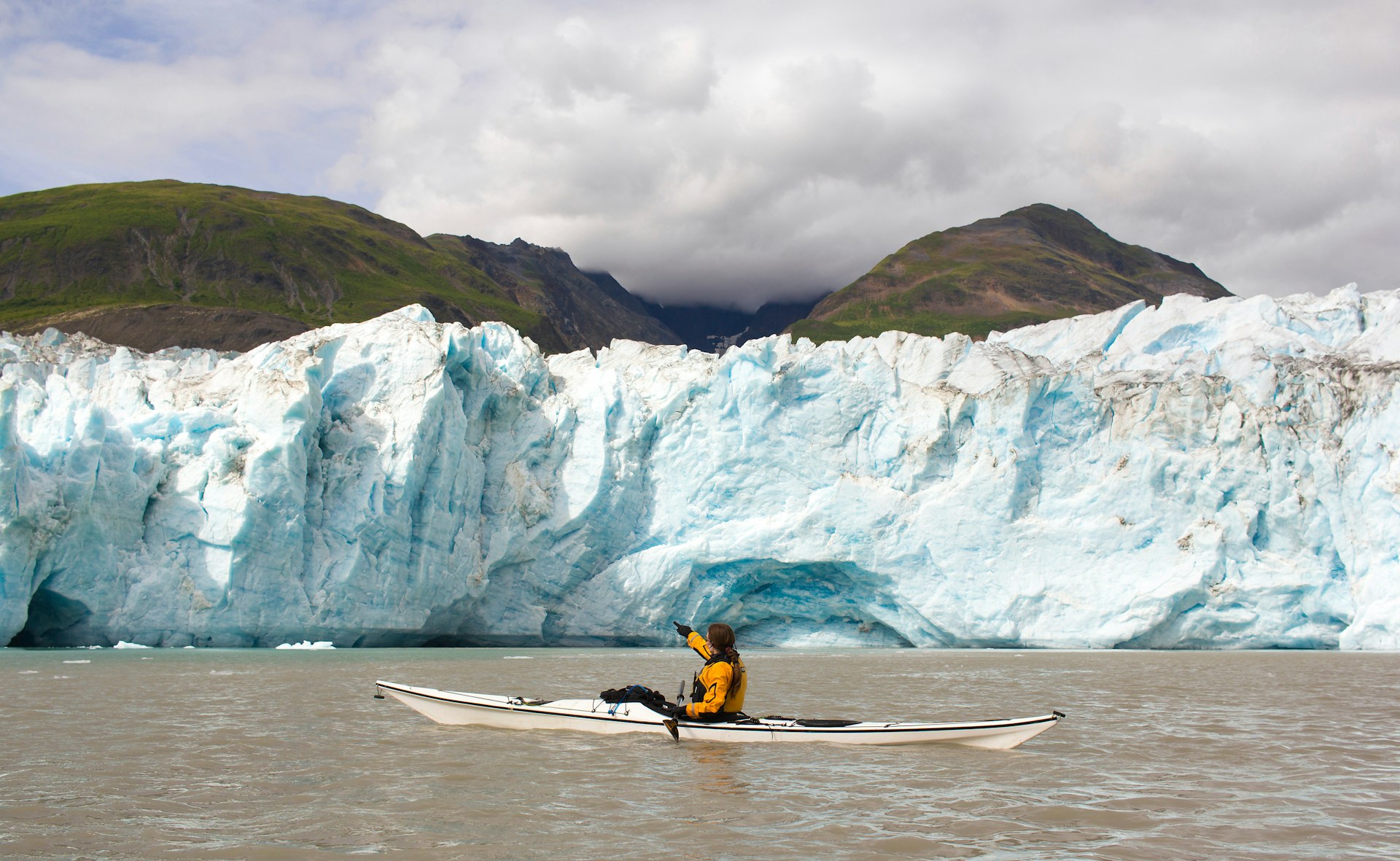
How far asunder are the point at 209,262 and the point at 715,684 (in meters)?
86.8

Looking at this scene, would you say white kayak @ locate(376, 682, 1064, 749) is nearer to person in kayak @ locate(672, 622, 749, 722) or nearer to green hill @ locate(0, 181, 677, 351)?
person in kayak @ locate(672, 622, 749, 722)

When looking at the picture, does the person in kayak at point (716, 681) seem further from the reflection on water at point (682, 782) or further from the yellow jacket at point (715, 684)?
the reflection on water at point (682, 782)

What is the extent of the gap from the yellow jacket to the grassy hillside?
63874 millimetres

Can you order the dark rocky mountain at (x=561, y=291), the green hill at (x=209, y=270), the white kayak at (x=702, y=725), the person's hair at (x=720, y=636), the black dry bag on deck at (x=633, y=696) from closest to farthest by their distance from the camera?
the white kayak at (x=702, y=725) → the person's hair at (x=720, y=636) → the black dry bag on deck at (x=633, y=696) → the green hill at (x=209, y=270) → the dark rocky mountain at (x=561, y=291)

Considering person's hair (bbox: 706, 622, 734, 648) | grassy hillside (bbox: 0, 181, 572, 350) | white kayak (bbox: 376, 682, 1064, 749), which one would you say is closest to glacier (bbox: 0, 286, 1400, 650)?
white kayak (bbox: 376, 682, 1064, 749)

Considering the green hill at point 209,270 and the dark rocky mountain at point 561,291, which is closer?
the green hill at point 209,270

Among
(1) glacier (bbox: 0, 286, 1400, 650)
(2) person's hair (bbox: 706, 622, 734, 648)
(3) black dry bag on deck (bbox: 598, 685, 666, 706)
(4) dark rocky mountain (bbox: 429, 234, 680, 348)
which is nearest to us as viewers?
(2) person's hair (bbox: 706, 622, 734, 648)

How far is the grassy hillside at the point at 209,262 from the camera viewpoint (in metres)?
75.4

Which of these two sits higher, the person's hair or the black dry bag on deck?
the person's hair

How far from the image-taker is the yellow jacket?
27.9ft

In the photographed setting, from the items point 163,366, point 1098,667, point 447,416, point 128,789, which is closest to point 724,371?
point 447,416

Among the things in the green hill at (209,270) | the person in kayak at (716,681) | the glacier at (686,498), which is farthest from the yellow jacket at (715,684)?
the green hill at (209,270)

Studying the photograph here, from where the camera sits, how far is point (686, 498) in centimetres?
2572

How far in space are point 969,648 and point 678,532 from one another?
305 inches
